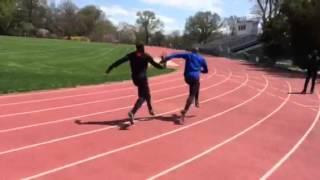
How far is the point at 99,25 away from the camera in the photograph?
122m

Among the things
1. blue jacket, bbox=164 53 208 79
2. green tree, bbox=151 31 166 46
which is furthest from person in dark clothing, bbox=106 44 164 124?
green tree, bbox=151 31 166 46

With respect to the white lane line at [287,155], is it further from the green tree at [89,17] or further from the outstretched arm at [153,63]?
the green tree at [89,17]

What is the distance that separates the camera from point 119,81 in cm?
2167

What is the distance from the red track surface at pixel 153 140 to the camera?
26.6 feet

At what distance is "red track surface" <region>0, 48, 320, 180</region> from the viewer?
26.6 ft

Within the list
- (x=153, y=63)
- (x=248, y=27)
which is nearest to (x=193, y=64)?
(x=153, y=63)

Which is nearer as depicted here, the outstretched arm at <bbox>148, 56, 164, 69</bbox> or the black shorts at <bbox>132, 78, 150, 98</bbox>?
the outstretched arm at <bbox>148, 56, 164, 69</bbox>

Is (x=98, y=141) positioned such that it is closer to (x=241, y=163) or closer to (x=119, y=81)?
(x=241, y=163)

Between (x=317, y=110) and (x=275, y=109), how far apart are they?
4.33ft

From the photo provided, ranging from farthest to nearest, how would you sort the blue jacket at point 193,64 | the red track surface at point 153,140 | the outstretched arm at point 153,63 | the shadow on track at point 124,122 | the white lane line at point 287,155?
the blue jacket at point 193,64, the shadow on track at point 124,122, the outstretched arm at point 153,63, the white lane line at point 287,155, the red track surface at point 153,140

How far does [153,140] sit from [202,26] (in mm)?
112677

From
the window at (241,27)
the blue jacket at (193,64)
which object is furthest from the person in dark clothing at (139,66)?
the window at (241,27)

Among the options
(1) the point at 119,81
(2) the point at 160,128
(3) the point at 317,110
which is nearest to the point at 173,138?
(2) the point at 160,128

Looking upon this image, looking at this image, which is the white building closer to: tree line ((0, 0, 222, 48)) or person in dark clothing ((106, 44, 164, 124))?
tree line ((0, 0, 222, 48))
